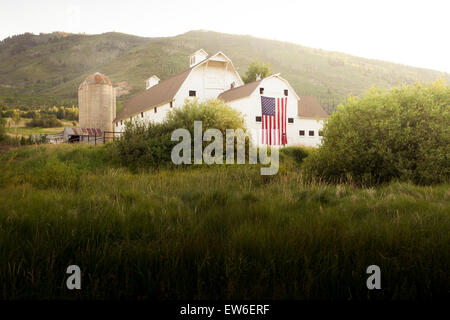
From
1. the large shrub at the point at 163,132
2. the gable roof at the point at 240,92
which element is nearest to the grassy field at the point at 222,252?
the large shrub at the point at 163,132

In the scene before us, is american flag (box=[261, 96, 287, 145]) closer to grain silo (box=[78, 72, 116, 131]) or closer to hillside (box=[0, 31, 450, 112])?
grain silo (box=[78, 72, 116, 131])

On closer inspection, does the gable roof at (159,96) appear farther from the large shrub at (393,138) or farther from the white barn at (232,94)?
the large shrub at (393,138)

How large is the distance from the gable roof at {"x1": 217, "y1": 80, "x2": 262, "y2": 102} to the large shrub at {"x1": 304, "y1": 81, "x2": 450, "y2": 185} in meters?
19.9

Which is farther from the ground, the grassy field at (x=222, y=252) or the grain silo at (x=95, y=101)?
the grain silo at (x=95, y=101)

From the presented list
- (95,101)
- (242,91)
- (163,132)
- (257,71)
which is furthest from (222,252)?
(257,71)

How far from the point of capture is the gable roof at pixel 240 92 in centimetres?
2861

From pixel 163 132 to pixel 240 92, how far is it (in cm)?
1497

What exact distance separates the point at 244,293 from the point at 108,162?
15.9 meters

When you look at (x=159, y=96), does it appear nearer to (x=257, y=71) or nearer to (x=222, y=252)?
(x=257, y=71)

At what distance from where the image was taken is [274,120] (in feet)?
99.1

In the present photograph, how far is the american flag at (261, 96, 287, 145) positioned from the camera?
29.4m

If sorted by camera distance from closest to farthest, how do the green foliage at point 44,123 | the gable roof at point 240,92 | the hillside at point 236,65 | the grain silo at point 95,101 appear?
the gable roof at point 240,92 → the grain silo at point 95,101 → the green foliage at point 44,123 → the hillside at point 236,65
